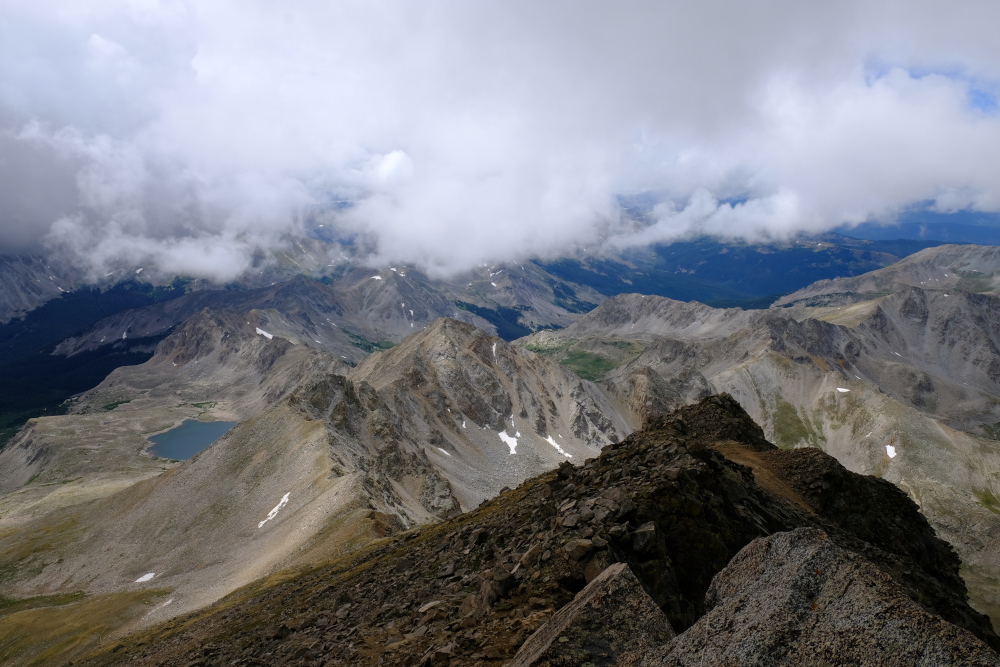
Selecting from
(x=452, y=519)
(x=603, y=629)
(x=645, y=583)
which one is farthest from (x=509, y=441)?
(x=603, y=629)

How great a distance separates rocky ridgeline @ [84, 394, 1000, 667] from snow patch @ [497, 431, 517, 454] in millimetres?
119652

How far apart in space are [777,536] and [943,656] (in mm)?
5243

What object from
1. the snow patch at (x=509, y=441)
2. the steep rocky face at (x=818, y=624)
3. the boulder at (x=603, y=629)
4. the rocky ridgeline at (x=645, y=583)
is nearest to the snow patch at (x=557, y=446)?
the snow patch at (x=509, y=441)

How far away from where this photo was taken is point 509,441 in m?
164

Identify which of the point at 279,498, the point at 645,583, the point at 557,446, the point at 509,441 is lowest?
the point at 557,446

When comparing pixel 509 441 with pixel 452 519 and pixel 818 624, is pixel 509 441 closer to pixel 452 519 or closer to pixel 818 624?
pixel 452 519

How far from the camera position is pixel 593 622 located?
43.2ft

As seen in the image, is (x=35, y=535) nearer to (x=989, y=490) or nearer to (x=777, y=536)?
(x=777, y=536)

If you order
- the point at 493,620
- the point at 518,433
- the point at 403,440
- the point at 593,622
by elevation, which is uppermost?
the point at 593,622

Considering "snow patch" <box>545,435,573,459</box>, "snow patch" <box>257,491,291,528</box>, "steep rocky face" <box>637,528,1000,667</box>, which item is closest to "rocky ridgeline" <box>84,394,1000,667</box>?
"steep rocky face" <box>637,528,1000,667</box>

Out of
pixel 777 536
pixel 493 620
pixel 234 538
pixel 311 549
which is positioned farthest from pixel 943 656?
pixel 234 538

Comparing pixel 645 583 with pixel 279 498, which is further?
pixel 279 498

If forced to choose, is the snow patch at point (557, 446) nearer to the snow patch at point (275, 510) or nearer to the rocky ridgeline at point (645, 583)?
the snow patch at point (275, 510)

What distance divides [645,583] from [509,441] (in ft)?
489
